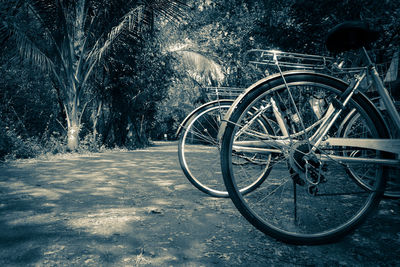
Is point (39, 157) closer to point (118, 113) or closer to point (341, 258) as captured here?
point (118, 113)

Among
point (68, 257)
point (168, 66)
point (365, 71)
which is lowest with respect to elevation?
point (68, 257)

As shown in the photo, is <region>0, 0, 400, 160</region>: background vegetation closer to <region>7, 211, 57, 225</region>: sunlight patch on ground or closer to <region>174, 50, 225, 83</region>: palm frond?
<region>174, 50, 225, 83</region>: palm frond

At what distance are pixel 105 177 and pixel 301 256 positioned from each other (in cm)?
292

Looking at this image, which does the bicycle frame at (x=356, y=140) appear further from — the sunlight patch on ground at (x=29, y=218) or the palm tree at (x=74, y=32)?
the palm tree at (x=74, y=32)

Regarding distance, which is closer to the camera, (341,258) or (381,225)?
(341,258)

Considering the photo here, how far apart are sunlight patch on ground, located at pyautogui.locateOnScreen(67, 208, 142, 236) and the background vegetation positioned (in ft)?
7.39

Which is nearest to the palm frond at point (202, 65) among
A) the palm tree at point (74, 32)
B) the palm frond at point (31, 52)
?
the palm tree at point (74, 32)

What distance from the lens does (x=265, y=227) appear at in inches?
53.8

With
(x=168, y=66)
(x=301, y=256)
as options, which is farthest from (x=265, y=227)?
(x=168, y=66)

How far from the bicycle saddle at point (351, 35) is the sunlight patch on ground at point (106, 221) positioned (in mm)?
1714

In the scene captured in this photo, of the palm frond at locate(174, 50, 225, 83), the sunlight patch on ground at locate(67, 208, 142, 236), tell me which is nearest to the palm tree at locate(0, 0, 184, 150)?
the palm frond at locate(174, 50, 225, 83)

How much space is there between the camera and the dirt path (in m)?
1.24

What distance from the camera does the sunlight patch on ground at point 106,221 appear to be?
1.59 m

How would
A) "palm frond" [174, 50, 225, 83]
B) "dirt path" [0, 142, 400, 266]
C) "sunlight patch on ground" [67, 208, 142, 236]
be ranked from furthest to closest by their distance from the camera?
"palm frond" [174, 50, 225, 83]
"sunlight patch on ground" [67, 208, 142, 236]
"dirt path" [0, 142, 400, 266]
